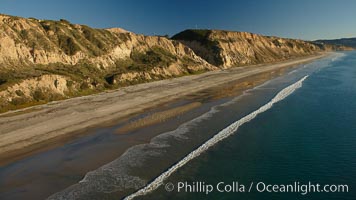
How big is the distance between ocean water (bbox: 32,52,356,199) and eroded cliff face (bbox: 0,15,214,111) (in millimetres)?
22113

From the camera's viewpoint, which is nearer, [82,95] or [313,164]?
[313,164]

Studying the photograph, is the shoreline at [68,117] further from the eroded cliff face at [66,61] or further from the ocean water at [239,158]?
the ocean water at [239,158]

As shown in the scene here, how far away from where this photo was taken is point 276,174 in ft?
64.2

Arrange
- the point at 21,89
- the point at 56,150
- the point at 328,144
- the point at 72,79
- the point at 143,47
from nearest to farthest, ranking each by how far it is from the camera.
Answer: the point at 328,144
the point at 56,150
the point at 21,89
the point at 72,79
the point at 143,47

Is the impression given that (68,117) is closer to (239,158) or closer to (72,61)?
(239,158)

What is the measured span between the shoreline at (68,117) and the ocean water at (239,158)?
8179mm

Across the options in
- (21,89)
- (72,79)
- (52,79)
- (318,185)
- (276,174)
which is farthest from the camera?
(72,79)

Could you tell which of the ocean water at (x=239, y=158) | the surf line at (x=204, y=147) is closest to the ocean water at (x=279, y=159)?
the ocean water at (x=239, y=158)

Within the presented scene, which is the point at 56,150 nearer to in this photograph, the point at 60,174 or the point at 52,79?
the point at 60,174

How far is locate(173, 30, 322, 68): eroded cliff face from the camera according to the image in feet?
353

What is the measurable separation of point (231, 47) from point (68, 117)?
302 ft

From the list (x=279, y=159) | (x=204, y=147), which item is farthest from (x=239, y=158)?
(x=204, y=147)

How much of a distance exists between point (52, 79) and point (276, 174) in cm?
3608

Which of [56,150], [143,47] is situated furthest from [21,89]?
[143,47]
